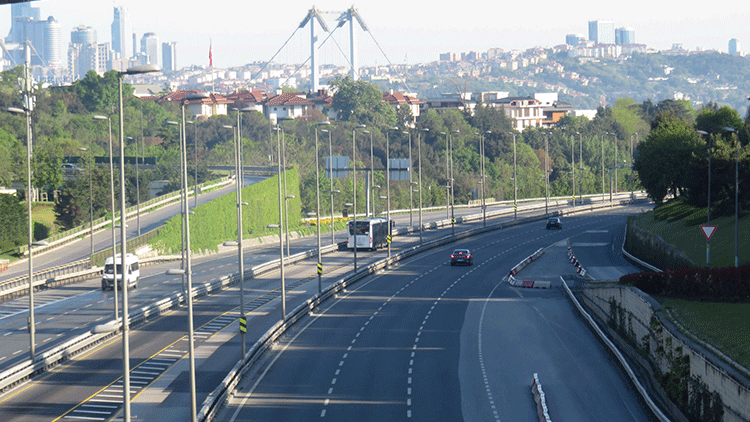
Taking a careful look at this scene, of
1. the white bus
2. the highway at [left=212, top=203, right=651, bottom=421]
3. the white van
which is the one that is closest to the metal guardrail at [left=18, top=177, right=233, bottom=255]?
the white van

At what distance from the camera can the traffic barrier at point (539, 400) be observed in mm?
31797

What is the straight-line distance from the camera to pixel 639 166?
93.4m

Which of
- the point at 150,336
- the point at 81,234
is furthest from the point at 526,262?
the point at 81,234

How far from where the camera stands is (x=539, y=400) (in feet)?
111

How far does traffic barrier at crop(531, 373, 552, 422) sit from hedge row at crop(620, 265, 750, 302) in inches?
383

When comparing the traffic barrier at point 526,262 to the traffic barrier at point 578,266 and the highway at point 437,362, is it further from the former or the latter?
the highway at point 437,362

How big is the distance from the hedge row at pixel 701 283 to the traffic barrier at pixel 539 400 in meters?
9.72

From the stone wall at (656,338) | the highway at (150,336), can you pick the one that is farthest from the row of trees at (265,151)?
the stone wall at (656,338)

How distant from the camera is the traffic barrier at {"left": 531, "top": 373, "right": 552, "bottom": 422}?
31.8m

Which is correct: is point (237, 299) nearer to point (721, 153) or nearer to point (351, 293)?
point (351, 293)

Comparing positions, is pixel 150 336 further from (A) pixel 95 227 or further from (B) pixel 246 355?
(A) pixel 95 227

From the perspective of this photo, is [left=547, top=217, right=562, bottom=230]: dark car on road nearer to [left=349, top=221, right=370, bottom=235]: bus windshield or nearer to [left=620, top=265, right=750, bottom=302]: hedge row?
[left=349, top=221, right=370, bottom=235]: bus windshield

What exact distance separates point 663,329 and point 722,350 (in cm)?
569

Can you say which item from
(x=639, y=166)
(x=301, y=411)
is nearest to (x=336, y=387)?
(x=301, y=411)
